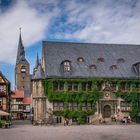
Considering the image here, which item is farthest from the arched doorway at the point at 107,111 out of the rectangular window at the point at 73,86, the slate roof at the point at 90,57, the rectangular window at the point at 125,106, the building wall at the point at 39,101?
the building wall at the point at 39,101

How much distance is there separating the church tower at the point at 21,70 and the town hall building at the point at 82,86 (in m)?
70.6

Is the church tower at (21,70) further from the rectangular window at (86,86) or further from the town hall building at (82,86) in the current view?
the rectangular window at (86,86)

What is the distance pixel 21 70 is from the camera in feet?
452

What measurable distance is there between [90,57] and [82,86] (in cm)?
656

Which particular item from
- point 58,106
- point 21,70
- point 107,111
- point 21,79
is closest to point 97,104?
point 107,111

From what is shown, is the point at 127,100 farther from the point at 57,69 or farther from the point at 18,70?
the point at 18,70

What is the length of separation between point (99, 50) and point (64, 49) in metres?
6.94

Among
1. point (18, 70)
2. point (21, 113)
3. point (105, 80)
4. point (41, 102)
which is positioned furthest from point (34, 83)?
point (18, 70)

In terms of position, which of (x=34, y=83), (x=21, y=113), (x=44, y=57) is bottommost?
(x=21, y=113)

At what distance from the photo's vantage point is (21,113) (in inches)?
4235

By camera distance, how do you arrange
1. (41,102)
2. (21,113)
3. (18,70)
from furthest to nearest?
(18,70) < (21,113) < (41,102)

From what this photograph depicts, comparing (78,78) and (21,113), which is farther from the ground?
(78,78)

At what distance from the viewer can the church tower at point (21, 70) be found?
136 m

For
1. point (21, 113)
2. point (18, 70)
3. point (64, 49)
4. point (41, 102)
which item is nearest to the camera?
point (41, 102)
